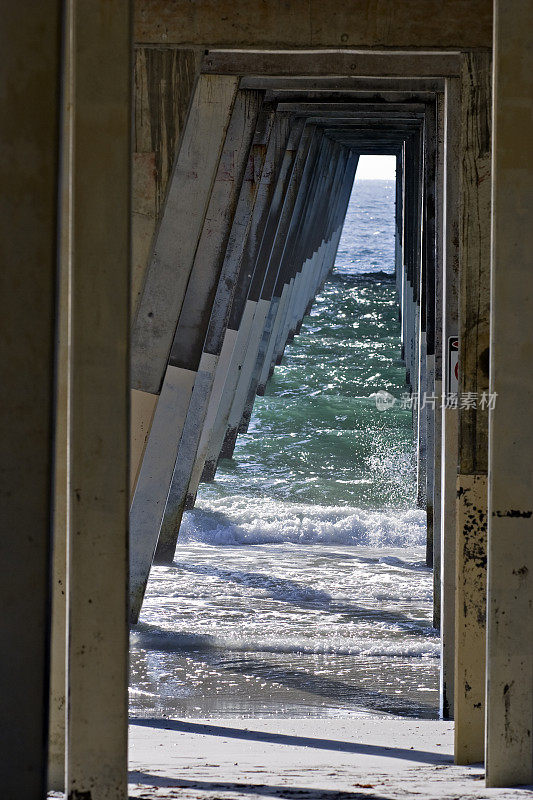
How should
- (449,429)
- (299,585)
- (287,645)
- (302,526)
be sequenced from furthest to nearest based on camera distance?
(302,526)
(299,585)
(287,645)
(449,429)

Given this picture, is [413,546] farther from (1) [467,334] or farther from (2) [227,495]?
(1) [467,334]

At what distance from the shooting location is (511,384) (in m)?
2.66

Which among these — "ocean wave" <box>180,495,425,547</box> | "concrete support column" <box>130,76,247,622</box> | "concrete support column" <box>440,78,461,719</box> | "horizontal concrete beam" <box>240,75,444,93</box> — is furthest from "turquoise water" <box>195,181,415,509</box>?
"concrete support column" <box>440,78,461,719</box>

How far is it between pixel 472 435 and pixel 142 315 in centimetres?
233

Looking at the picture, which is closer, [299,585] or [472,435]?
[472,435]

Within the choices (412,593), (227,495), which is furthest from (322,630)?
(227,495)

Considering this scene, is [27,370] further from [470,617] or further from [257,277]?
[257,277]

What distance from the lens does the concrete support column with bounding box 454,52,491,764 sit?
3.46m

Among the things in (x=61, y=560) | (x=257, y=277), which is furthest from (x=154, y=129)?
(x=257, y=277)

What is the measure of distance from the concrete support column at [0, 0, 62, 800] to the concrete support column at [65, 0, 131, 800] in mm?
62

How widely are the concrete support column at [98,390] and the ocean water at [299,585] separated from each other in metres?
2.58

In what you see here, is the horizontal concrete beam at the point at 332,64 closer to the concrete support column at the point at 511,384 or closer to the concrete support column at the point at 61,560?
the concrete support column at the point at 61,560

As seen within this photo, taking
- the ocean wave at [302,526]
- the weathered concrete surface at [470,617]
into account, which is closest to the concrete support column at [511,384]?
the weathered concrete surface at [470,617]

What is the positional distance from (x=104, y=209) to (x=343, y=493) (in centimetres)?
1084
